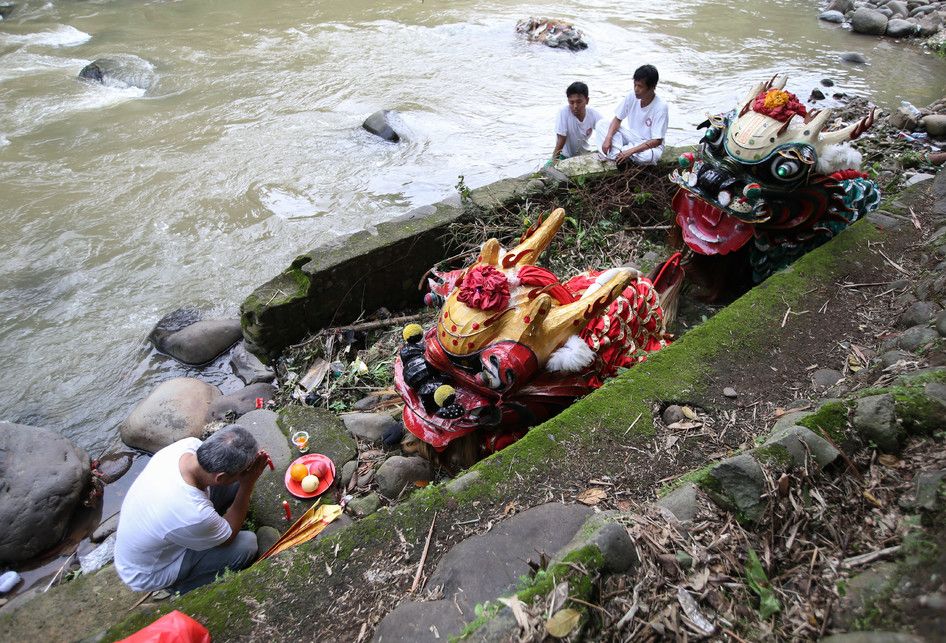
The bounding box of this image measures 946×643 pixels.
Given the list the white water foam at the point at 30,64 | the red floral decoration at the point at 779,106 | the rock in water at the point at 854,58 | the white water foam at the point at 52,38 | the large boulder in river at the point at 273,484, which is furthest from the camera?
the white water foam at the point at 52,38

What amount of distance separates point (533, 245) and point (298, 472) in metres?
2.03

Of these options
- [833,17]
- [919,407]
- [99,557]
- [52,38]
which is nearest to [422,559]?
[919,407]

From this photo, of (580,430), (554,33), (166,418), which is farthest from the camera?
(554,33)

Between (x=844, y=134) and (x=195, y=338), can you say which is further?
(x=195, y=338)

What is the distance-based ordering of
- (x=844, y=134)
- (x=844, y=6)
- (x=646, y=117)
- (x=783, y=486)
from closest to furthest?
1. (x=783, y=486)
2. (x=844, y=134)
3. (x=646, y=117)
4. (x=844, y=6)

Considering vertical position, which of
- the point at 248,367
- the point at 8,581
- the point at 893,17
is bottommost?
the point at 8,581

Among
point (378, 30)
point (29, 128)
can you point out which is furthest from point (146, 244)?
point (378, 30)

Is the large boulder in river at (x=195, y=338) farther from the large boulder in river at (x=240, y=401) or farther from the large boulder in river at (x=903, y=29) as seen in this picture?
the large boulder in river at (x=903, y=29)

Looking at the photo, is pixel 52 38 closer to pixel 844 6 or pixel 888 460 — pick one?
pixel 888 460

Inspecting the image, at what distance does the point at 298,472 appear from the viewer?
11.6ft

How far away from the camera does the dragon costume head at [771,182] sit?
143 inches

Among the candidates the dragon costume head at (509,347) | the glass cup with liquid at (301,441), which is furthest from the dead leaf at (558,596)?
the glass cup with liquid at (301,441)

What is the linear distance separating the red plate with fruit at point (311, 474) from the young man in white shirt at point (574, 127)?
388 centimetres

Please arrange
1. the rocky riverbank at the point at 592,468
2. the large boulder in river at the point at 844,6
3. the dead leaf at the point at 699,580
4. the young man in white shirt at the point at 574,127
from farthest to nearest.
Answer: the large boulder in river at the point at 844,6, the young man in white shirt at the point at 574,127, the rocky riverbank at the point at 592,468, the dead leaf at the point at 699,580
